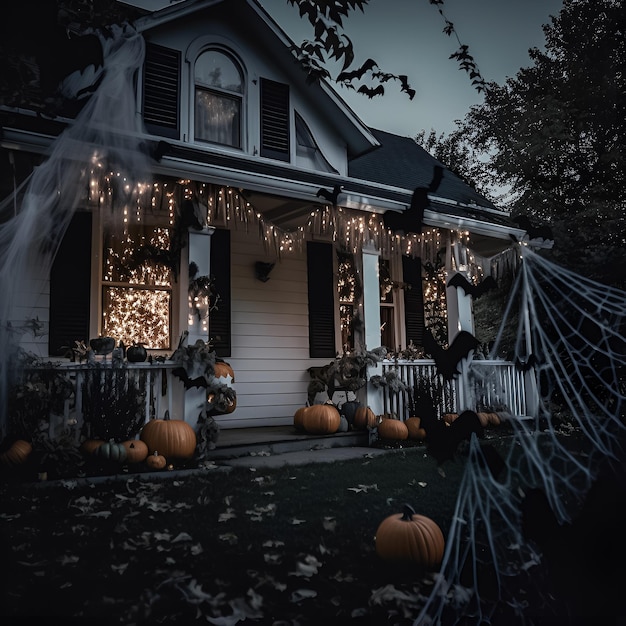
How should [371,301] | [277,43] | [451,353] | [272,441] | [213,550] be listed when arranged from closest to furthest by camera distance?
[451,353] < [213,550] < [272,441] < [371,301] < [277,43]

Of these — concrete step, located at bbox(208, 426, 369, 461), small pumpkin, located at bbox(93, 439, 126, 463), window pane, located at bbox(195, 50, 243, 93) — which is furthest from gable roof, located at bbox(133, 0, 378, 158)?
small pumpkin, located at bbox(93, 439, 126, 463)

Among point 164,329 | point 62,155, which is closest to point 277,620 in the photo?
point 62,155

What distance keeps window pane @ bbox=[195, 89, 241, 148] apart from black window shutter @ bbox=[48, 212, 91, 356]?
2.07 m

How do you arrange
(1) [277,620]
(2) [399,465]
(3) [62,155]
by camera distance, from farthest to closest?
(2) [399,465], (3) [62,155], (1) [277,620]

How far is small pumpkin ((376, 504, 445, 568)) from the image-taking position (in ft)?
9.36

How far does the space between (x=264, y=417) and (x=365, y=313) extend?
216 centimetres

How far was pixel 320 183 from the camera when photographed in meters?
7.44

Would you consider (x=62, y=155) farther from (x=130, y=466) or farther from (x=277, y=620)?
(x=277, y=620)

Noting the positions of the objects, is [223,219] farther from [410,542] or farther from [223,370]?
[410,542]

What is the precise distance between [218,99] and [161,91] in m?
0.85

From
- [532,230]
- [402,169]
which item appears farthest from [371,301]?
[532,230]

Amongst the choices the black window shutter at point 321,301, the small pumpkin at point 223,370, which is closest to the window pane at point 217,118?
the black window shutter at point 321,301

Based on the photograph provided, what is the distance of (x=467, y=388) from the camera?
25.3ft

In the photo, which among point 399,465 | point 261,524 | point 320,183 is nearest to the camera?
point 261,524
